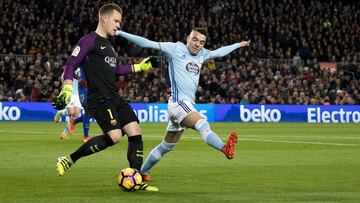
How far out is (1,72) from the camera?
108 feet

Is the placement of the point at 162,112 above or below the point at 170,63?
below

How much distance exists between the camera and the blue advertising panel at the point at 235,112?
1298 inches

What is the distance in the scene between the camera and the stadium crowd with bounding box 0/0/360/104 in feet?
111

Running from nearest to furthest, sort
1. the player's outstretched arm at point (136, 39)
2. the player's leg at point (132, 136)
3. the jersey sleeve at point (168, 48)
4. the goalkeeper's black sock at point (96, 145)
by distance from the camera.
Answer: the goalkeeper's black sock at point (96, 145) → the player's leg at point (132, 136) → the player's outstretched arm at point (136, 39) → the jersey sleeve at point (168, 48)

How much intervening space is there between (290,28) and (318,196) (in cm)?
3441

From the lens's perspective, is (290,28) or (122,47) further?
(290,28)

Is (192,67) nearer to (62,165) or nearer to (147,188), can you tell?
(147,188)

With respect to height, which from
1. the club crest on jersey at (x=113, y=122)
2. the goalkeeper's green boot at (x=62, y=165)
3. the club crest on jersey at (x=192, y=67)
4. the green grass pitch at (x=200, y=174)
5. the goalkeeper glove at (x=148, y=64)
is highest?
the goalkeeper glove at (x=148, y=64)

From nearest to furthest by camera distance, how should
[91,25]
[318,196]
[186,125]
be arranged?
1. [318,196]
2. [186,125]
3. [91,25]

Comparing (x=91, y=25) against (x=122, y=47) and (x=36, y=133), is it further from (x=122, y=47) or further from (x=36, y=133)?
(x=36, y=133)

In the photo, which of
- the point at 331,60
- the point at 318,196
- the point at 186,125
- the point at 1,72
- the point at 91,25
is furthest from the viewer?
the point at 331,60

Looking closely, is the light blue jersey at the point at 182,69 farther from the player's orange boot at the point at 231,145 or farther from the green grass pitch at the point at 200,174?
the player's orange boot at the point at 231,145

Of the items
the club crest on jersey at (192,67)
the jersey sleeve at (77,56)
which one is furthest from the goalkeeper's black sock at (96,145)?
the club crest on jersey at (192,67)

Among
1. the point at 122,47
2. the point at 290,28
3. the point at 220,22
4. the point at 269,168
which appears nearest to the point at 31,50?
the point at 122,47
